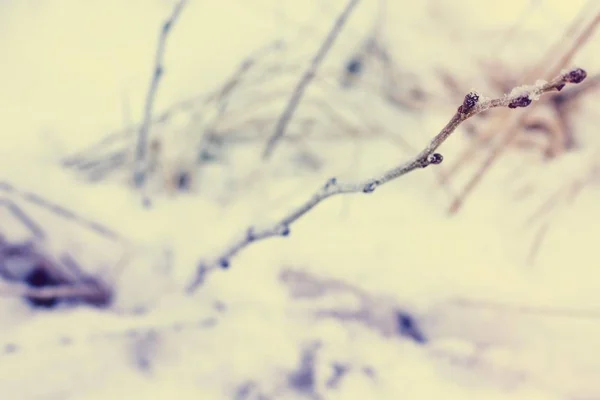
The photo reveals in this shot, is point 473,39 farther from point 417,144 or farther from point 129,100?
point 129,100

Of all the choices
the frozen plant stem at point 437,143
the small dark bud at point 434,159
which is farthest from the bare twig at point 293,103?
the small dark bud at point 434,159

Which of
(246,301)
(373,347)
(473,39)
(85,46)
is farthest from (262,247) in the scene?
(473,39)

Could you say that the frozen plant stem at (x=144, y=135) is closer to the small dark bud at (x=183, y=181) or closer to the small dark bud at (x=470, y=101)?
the small dark bud at (x=183, y=181)

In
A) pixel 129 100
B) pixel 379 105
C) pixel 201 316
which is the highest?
pixel 379 105

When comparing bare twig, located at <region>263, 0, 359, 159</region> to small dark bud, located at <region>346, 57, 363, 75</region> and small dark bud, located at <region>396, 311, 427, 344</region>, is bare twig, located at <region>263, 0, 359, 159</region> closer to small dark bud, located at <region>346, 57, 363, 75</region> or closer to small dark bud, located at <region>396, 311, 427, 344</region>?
small dark bud, located at <region>346, 57, 363, 75</region>

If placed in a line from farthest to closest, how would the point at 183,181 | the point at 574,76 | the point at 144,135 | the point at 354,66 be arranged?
the point at 354,66
the point at 183,181
the point at 144,135
the point at 574,76

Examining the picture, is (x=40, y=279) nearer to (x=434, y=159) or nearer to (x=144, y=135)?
(x=144, y=135)

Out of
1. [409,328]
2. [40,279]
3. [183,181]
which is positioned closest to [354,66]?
[183,181]
